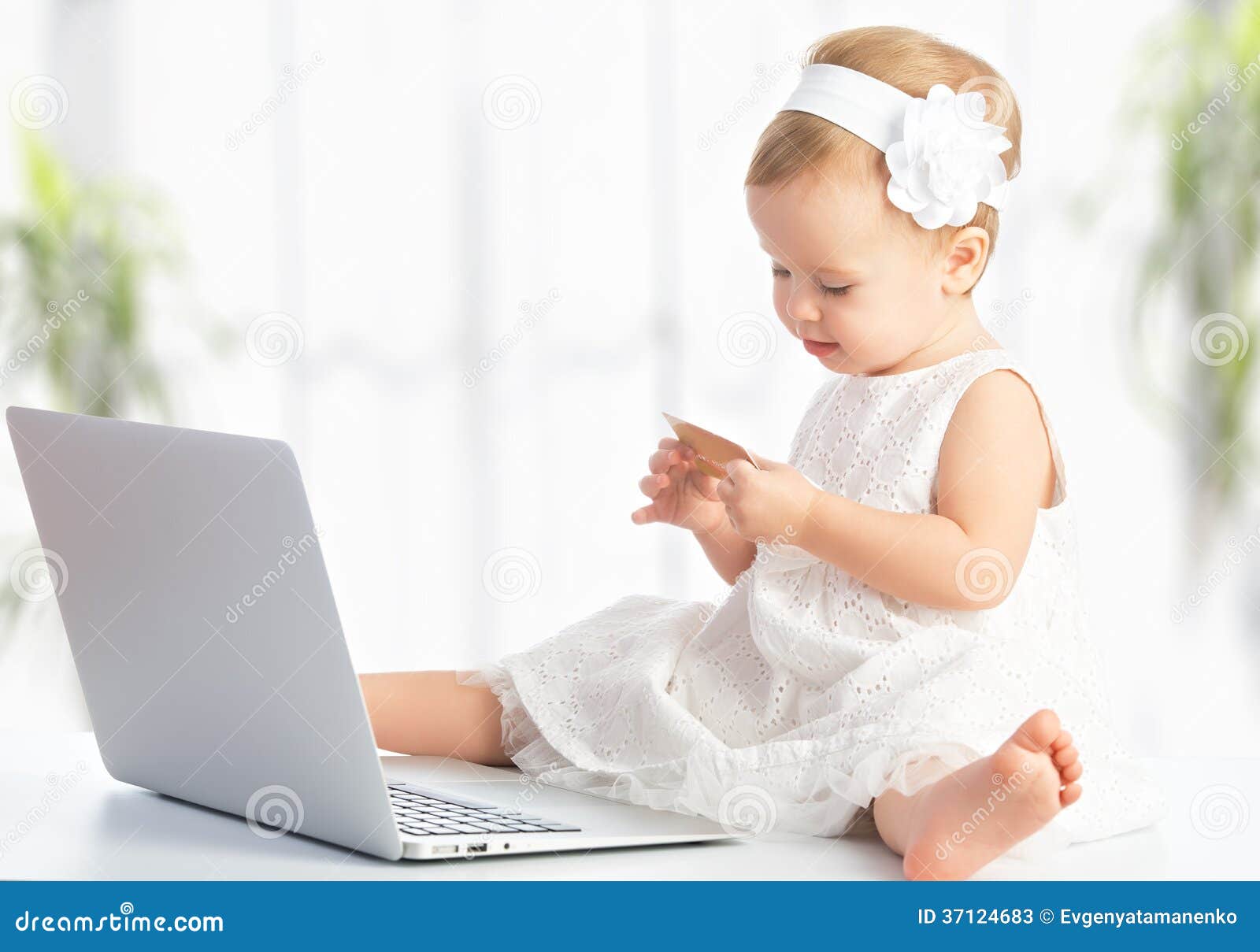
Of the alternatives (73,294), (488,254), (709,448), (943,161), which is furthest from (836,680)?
(73,294)

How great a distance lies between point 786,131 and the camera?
1.18 metres

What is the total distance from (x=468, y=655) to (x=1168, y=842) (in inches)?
74.4

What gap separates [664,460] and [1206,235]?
173cm

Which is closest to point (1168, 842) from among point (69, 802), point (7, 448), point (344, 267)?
point (69, 802)

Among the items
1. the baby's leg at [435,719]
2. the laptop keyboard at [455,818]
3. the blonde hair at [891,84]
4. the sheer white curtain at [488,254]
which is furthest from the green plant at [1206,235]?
the laptop keyboard at [455,818]

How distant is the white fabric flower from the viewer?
3.71 feet

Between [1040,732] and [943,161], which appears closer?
[1040,732]

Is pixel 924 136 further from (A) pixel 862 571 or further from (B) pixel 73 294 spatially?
(B) pixel 73 294

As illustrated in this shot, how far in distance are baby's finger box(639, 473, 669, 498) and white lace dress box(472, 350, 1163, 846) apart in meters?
0.11

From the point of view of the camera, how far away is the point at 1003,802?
0.82 metres

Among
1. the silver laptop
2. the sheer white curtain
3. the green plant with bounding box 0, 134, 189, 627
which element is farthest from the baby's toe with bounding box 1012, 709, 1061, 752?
the green plant with bounding box 0, 134, 189, 627
